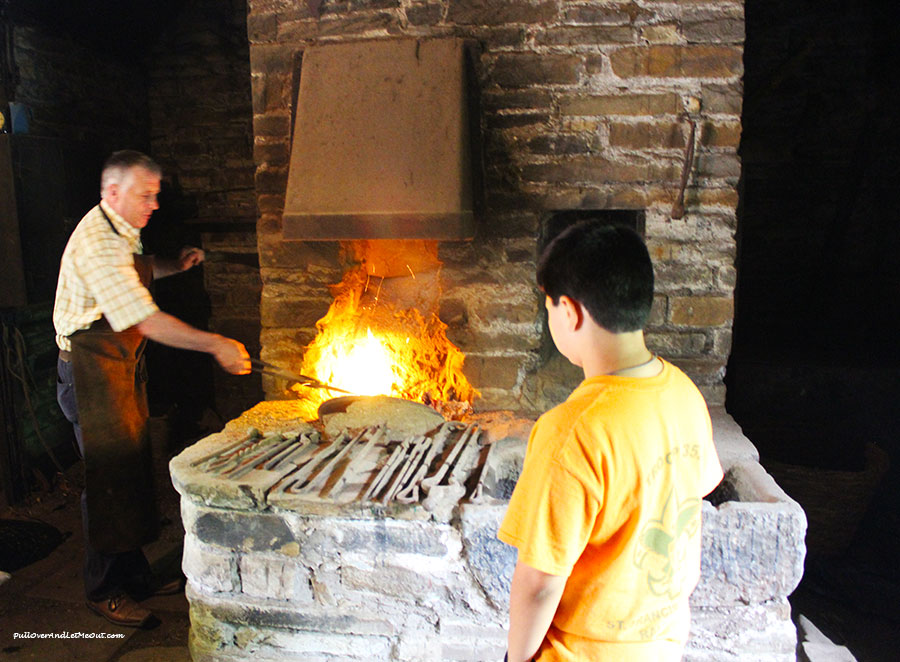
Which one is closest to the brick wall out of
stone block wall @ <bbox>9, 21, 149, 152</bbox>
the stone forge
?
stone block wall @ <bbox>9, 21, 149, 152</bbox>

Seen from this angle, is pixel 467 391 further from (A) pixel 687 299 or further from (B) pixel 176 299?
(B) pixel 176 299

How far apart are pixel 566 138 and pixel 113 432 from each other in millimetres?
2443

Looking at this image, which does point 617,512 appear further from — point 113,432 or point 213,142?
point 213,142

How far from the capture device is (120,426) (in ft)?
9.61

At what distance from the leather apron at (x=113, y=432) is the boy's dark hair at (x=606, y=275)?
2228 mm

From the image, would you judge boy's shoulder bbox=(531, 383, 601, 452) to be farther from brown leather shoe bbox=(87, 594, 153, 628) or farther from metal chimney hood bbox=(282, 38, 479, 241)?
brown leather shoe bbox=(87, 594, 153, 628)

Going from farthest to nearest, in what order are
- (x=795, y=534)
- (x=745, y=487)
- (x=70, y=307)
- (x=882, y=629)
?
(x=882, y=629)
(x=70, y=307)
(x=745, y=487)
(x=795, y=534)

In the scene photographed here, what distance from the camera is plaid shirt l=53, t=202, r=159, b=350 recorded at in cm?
262

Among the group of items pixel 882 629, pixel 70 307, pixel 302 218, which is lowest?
pixel 882 629

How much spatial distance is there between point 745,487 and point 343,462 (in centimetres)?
143

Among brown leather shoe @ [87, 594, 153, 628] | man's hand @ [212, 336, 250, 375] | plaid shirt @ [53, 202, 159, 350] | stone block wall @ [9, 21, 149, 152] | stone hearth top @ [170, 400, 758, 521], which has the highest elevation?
stone block wall @ [9, 21, 149, 152]

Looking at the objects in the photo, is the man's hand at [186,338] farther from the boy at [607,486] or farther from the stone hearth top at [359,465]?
the boy at [607,486]

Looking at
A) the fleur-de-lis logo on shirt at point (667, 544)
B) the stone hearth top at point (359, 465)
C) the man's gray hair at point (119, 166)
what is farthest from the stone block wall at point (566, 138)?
the fleur-de-lis logo on shirt at point (667, 544)

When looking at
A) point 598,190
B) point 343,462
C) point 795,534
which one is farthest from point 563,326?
point 598,190
